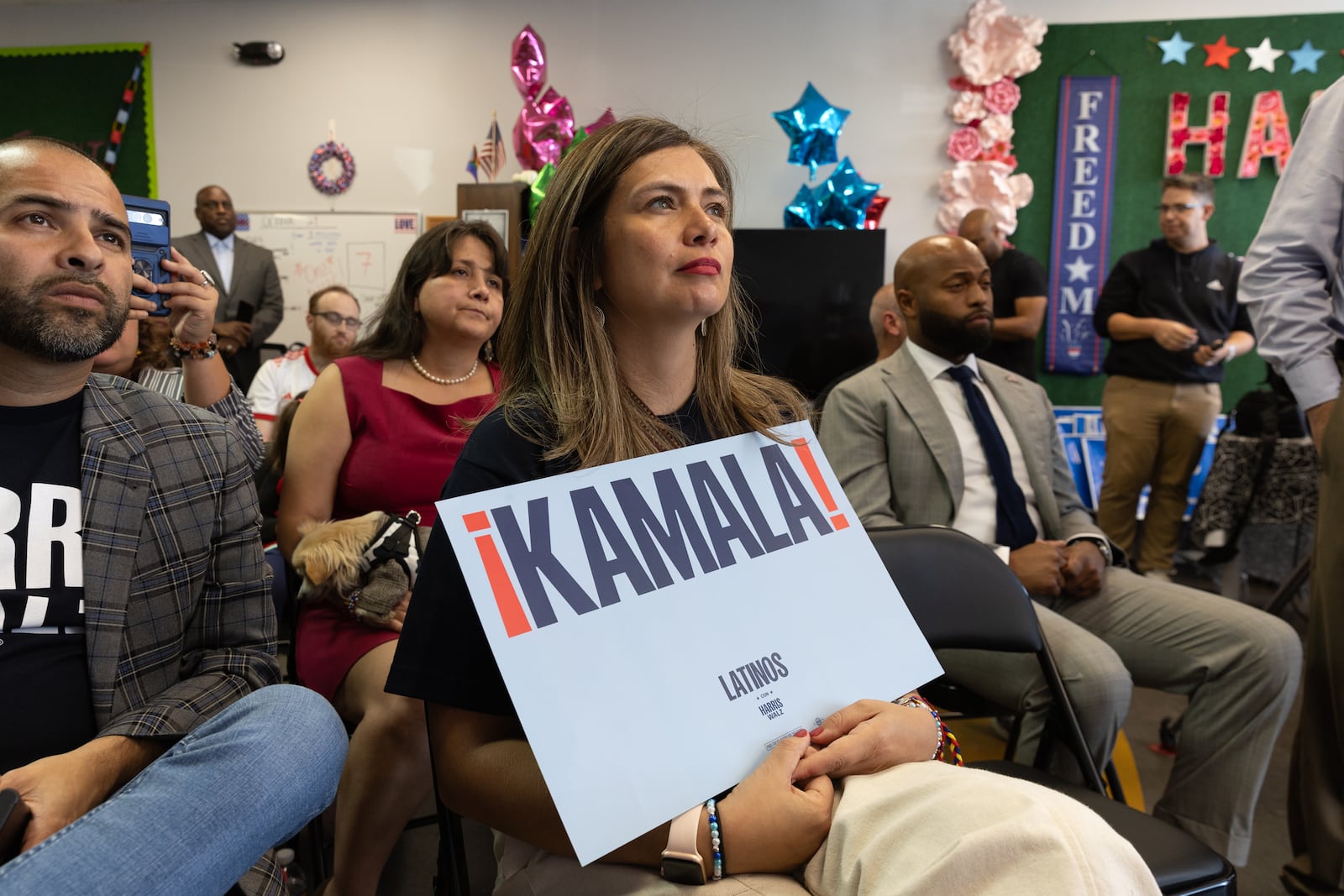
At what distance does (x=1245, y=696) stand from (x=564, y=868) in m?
1.64

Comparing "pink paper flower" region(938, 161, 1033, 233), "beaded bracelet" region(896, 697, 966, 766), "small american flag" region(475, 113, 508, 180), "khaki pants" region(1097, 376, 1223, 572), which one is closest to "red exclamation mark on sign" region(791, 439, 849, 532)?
"beaded bracelet" region(896, 697, 966, 766)

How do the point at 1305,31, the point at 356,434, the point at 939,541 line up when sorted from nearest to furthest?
the point at 939,541 < the point at 356,434 < the point at 1305,31

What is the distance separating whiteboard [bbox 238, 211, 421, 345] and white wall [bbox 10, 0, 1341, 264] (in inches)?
4.4

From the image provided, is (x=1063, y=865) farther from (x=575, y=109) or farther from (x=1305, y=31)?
(x=1305, y=31)

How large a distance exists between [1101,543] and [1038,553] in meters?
0.19

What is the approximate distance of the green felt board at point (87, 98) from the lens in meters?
6.46

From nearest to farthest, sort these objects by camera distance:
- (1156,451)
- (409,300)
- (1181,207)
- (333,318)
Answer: (409,300) < (333,318) < (1181,207) < (1156,451)

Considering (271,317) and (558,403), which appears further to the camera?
(271,317)

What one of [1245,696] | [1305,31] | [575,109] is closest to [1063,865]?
[1245,696]

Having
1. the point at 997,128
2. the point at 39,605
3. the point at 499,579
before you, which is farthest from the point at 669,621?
the point at 997,128

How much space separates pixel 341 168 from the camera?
641cm

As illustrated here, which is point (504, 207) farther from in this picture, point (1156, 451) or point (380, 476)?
point (1156, 451)

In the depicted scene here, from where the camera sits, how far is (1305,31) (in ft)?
17.9

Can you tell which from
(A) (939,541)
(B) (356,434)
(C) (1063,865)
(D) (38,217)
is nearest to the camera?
(C) (1063,865)
